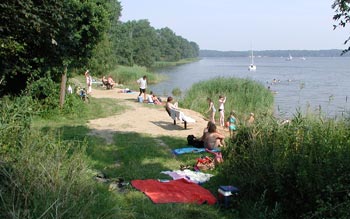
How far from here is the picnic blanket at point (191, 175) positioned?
7.29 m

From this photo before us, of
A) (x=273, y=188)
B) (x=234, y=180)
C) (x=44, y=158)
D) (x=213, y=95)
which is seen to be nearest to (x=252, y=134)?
(x=234, y=180)

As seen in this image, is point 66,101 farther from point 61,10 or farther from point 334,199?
point 334,199

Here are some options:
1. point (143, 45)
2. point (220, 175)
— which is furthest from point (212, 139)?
point (143, 45)

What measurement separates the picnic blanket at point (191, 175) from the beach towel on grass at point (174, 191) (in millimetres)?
282

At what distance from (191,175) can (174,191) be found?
1173mm

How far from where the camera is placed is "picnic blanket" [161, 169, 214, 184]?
7289 millimetres

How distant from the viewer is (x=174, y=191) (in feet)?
21.3

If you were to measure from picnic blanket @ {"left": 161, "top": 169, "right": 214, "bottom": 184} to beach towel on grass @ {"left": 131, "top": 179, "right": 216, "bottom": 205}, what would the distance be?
0.28 meters

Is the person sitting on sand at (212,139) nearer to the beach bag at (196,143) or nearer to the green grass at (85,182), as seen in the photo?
the beach bag at (196,143)

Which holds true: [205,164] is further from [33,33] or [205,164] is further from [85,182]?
[33,33]

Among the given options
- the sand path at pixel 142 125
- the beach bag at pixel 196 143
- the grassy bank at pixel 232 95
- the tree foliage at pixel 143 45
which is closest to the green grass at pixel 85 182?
the beach bag at pixel 196 143

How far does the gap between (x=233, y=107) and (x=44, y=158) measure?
16609 millimetres

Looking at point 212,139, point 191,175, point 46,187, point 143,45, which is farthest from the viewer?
point 143,45

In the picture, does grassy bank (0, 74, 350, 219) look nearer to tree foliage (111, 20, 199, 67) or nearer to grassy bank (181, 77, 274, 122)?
grassy bank (181, 77, 274, 122)
